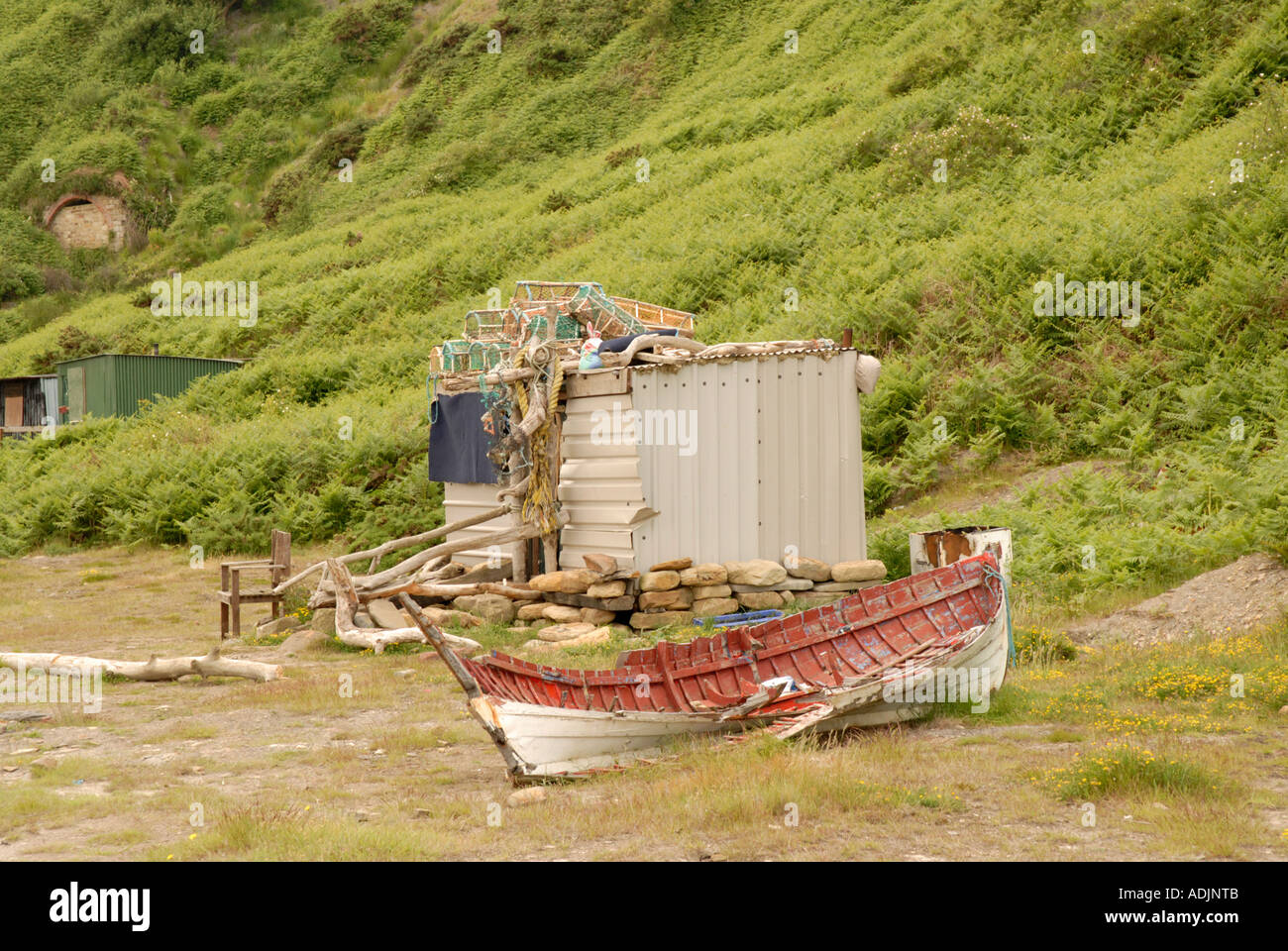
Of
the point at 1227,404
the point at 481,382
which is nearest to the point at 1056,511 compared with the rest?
the point at 1227,404

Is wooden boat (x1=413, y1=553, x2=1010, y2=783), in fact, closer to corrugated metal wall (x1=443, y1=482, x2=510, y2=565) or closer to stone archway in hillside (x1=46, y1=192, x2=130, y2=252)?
corrugated metal wall (x1=443, y1=482, x2=510, y2=565)

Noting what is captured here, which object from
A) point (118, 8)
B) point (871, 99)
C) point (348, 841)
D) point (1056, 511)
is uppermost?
point (118, 8)

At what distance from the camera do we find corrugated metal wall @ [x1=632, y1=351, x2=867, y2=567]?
13820 mm

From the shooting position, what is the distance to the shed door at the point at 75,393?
3528cm

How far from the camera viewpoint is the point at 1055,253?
2188 cm

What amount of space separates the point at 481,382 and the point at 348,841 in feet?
35.6

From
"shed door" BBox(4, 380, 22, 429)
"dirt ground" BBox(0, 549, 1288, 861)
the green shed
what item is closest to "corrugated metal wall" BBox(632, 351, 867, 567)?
"dirt ground" BBox(0, 549, 1288, 861)

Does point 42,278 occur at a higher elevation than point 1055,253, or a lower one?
higher

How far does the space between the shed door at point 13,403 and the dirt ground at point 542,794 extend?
102 feet

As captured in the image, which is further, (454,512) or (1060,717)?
(454,512)

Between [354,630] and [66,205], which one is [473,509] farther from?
[66,205]

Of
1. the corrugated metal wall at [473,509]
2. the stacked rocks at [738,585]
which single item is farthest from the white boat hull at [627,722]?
the corrugated metal wall at [473,509]

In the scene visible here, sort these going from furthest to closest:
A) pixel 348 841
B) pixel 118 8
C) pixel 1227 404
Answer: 1. pixel 118 8
2. pixel 1227 404
3. pixel 348 841

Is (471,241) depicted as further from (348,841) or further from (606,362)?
(348,841)
